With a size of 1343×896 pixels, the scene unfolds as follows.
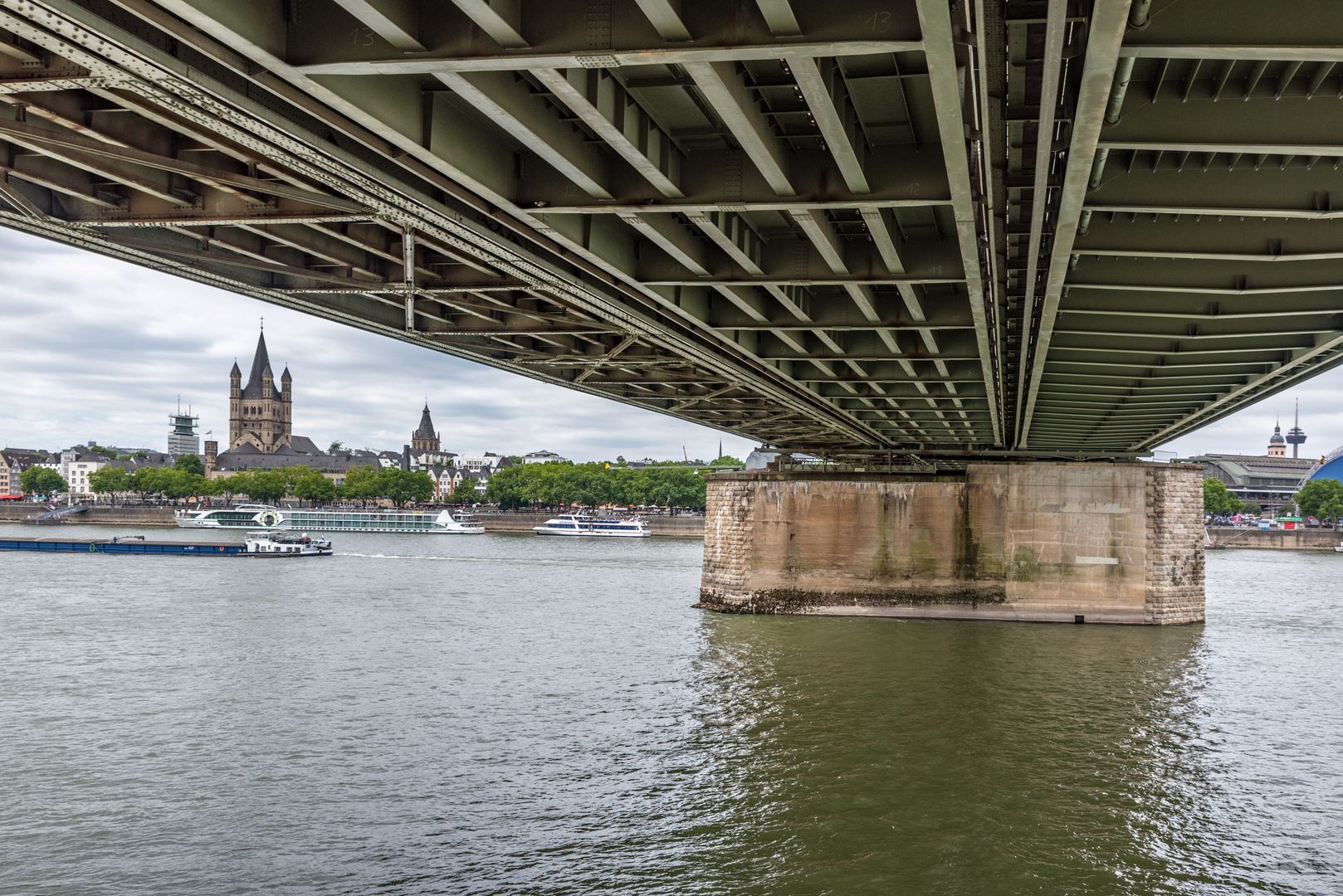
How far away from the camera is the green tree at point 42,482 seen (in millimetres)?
168625

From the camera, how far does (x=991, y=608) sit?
36312mm

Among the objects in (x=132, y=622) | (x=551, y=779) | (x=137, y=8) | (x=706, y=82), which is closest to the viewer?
(x=137, y=8)

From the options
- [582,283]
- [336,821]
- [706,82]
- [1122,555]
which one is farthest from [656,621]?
[706,82]

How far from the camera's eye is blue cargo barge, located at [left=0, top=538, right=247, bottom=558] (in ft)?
230

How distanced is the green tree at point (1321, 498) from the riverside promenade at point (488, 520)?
260 feet

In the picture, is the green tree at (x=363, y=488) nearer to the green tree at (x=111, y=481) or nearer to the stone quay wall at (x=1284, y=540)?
the green tree at (x=111, y=481)

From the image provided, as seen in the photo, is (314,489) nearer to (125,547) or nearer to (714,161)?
(125,547)

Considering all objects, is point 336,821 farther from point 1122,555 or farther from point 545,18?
point 1122,555

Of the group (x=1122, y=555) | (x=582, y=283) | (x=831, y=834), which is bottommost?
(x=831, y=834)

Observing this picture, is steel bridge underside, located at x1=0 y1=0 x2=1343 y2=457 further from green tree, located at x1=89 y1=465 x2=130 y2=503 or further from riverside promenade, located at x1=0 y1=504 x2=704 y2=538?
green tree, located at x1=89 y1=465 x2=130 y2=503

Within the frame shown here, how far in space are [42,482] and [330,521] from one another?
8882 cm

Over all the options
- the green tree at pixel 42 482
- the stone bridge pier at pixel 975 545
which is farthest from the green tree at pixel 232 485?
the stone bridge pier at pixel 975 545

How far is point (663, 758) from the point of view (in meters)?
17.2

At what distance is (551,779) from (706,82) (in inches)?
484
